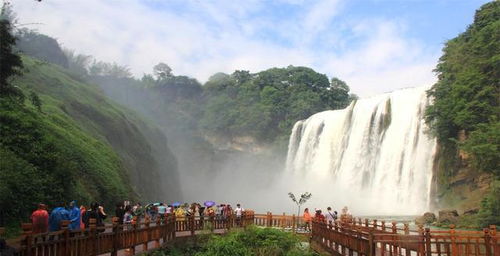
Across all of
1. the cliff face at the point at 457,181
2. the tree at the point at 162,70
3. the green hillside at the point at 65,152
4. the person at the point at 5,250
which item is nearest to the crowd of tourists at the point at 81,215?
the person at the point at 5,250

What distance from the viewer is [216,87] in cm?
9650

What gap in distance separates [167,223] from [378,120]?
102ft

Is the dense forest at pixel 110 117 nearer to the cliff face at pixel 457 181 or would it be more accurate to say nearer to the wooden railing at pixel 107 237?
the wooden railing at pixel 107 237

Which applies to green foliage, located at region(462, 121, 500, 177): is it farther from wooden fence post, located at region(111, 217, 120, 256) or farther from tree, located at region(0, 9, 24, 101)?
tree, located at region(0, 9, 24, 101)

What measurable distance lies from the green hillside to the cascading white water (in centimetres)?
1816

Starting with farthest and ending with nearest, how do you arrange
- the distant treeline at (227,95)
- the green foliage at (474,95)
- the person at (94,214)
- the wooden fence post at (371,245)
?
the distant treeline at (227,95)
the green foliage at (474,95)
the person at (94,214)
the wooden fence post at (371,245)

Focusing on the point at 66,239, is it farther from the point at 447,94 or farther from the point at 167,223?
the point at 447,94

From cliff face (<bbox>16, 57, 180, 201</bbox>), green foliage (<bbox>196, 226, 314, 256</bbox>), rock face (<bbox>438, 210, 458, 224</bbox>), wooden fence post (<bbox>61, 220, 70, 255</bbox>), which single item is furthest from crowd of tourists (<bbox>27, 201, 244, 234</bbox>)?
rock face (<bbox>438, 210, 458, 224</bbox>)

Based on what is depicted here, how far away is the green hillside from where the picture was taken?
17.4m

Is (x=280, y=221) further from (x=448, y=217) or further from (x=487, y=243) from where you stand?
(x=487, y=243)

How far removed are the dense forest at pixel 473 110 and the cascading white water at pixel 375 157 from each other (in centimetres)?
255

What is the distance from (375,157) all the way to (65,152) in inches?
1148

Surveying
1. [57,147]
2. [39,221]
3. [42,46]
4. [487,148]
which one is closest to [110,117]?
[57,147]

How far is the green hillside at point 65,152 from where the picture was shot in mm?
17406
